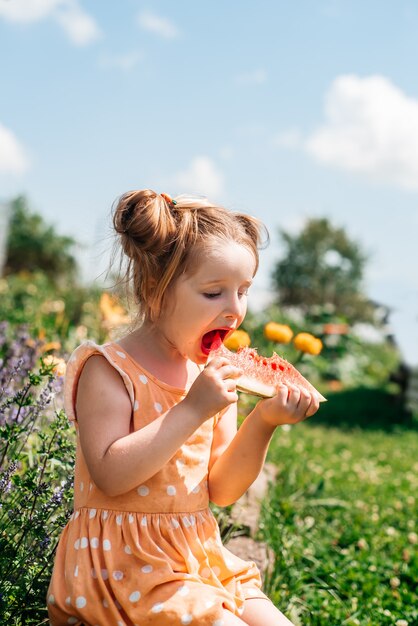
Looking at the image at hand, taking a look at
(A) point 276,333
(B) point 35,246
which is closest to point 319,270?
(B) point 35,246

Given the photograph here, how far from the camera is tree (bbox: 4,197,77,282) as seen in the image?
2856cm

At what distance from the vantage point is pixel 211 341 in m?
2.13

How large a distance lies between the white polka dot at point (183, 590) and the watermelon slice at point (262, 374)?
0.56m

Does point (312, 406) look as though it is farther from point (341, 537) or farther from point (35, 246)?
point (35, 246)

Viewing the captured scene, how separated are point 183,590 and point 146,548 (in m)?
0.15

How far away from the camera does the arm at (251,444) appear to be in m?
2.13

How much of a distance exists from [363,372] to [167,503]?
14.0m

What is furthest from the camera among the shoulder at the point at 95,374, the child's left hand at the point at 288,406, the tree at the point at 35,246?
the tree at the point at 35,246

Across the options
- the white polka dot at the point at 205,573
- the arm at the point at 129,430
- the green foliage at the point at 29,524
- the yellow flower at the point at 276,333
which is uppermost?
the yellow flower at the point at 276,333

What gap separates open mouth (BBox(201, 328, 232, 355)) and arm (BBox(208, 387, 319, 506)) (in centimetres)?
23

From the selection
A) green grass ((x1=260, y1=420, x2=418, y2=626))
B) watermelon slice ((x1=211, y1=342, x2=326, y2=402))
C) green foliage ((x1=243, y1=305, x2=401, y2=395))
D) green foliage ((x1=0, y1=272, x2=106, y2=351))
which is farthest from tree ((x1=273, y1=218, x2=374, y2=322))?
watermelon slice ((x1=211, y1=342, x2=326, y2=402))

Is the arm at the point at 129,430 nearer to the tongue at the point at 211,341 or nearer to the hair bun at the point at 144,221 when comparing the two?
the tongue at the point at 211,341

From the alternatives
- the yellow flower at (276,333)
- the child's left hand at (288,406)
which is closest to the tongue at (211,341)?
the child's left hand at (288,406)

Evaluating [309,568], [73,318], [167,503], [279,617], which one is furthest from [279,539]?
[73,318]
